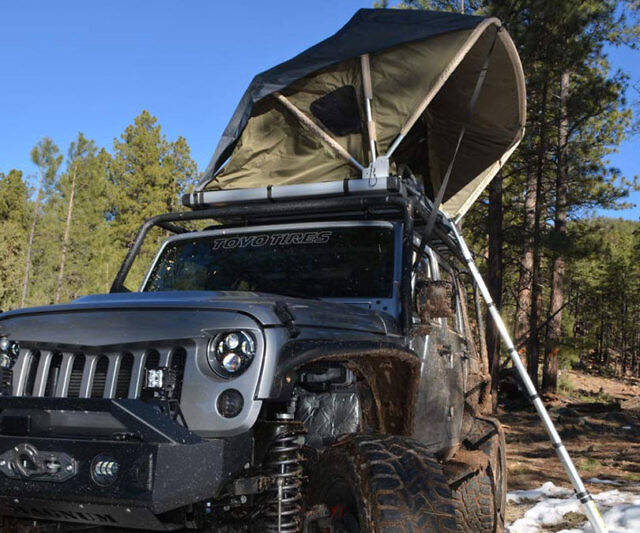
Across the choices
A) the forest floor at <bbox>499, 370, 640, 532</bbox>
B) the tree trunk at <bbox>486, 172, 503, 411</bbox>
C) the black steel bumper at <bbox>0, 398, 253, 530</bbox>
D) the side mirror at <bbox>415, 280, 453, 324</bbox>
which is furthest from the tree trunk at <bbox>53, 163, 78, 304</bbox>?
the black steel bumper at <bbox>0, 398, 253, 530</bbox>

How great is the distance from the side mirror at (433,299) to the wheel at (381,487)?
33.2 inches

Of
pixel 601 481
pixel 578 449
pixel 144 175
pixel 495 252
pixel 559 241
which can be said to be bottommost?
pixel 578 449

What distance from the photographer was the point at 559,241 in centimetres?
1617

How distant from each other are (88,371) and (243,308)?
0.81 m

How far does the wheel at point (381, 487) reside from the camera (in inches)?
110

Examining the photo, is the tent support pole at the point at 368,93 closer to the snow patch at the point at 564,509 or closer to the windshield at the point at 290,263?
the windshield at the point at 290,263

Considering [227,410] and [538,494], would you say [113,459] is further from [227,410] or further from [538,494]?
[538,494]

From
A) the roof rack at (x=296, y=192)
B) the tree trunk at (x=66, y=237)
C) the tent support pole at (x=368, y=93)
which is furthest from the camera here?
the tree trunk at (x=66, y=237)

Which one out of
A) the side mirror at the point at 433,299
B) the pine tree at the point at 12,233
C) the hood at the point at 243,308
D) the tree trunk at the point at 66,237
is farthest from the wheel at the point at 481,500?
the tree trunk at the point at 66,237

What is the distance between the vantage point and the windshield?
424 cm

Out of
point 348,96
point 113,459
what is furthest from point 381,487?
point 348,96

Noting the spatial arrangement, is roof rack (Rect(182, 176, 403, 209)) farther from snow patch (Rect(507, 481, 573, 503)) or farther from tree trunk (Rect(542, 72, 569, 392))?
tree trunk (Rect(542, 72, 569, 392))

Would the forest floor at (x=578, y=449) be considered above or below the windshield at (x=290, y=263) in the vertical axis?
below

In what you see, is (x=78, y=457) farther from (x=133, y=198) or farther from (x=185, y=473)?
(x=133, y=198)
